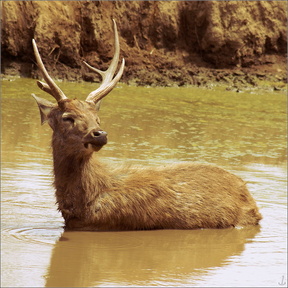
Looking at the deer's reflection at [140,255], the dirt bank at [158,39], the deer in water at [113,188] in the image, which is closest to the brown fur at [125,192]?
the deer in water at [113,188]

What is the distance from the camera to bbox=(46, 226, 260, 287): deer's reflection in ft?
17.4

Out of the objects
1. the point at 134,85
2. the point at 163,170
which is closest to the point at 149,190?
the point at 163,170

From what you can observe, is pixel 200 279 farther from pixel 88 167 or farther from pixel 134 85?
pixel 134 85

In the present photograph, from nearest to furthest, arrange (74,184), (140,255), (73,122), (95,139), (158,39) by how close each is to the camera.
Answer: (140,255) < (95,139) < (73,122) < (74,184) < (158,39)

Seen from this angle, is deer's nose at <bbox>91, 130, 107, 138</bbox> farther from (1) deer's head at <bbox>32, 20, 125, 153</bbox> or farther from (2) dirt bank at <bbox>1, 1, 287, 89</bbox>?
(2) dirt bank at <bbox>1, 1, 287, 89</bbox>

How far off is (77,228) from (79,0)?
1732 centimetres

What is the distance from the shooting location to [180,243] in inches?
254

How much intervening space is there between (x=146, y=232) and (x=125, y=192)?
0.41 metres

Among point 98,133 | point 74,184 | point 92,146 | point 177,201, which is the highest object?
point 98,133

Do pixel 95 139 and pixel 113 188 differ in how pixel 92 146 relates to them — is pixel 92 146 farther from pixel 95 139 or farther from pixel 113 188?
pixel 113 188

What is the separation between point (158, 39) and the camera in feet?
79.8

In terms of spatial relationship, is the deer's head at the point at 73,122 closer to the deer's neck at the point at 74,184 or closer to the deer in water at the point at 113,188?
the deer in water at the point at 113,188

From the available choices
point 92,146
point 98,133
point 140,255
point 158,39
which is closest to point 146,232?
point 140,255

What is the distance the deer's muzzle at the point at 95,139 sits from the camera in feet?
20.2
